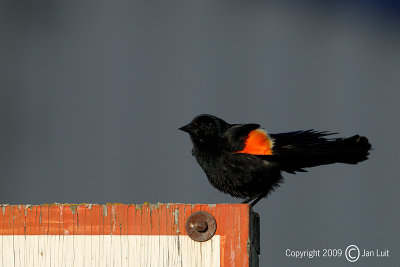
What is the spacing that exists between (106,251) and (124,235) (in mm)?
92

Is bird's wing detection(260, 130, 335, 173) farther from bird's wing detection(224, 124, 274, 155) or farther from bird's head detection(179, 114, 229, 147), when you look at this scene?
bird's head detection(179, 114, 229, 147)

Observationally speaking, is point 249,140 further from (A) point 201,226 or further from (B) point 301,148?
(A) point 201,226

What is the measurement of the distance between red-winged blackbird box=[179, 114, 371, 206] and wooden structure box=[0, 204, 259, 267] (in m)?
1.53

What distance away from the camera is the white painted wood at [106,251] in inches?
88.4

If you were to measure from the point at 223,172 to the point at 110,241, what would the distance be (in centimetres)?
175

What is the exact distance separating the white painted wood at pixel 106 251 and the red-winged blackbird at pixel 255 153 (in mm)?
1703

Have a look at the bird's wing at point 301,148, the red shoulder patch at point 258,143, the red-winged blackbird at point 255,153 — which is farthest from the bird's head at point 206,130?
the bird's wing at point 301,148

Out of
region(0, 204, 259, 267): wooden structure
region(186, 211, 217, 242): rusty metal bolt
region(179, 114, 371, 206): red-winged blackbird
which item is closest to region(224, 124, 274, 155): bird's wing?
region(179, 114, 371, 206): red-winged blackbird

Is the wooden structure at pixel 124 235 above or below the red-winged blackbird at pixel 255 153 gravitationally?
below

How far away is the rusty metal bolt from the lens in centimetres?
225

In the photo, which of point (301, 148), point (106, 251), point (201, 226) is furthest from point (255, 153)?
point (106, 251)

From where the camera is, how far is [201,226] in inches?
89.5

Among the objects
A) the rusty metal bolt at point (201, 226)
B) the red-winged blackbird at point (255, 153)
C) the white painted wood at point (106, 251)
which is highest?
the red-winged blackbird at point (255, 153)

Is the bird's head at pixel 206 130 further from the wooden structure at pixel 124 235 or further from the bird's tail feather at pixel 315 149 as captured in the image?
the wooden structure at pixel 124 235
